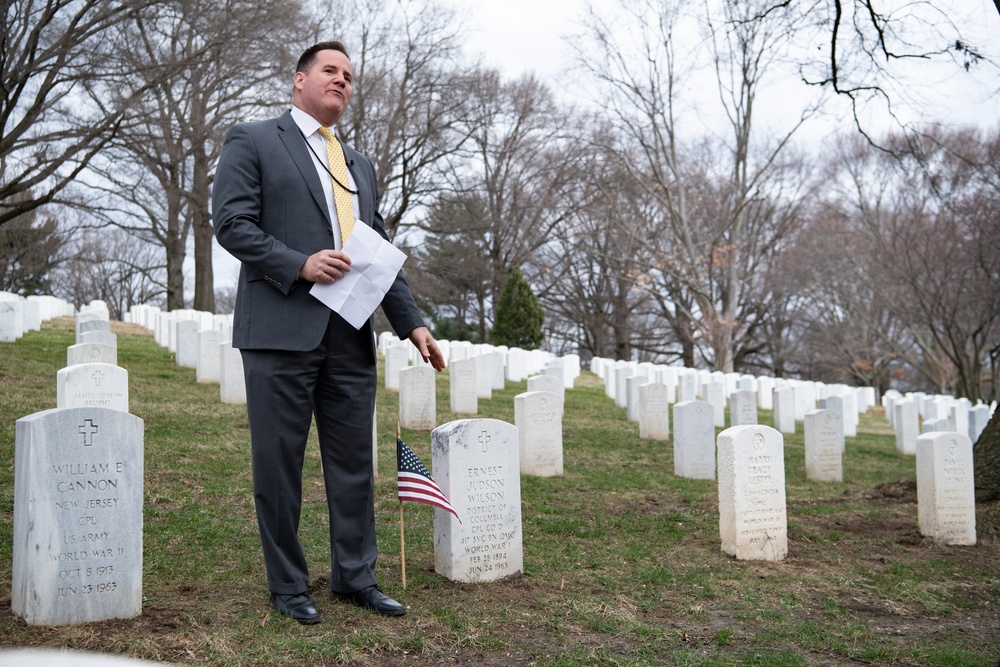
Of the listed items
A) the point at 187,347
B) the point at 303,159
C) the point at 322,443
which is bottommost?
the point at 322,443

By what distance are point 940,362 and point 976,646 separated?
27746 millimetres

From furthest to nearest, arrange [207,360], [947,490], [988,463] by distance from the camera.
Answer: [207,360] → [988,463] → [947,490]

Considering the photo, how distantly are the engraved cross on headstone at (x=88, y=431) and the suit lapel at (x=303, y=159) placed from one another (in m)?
1.30

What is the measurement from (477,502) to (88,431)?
202 cm

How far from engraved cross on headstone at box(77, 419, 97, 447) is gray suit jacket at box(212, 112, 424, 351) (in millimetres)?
662

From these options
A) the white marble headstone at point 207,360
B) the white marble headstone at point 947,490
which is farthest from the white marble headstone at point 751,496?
the white marble headstone at point 207,360

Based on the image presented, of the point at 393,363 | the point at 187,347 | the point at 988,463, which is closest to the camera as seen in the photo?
the point at 988,463

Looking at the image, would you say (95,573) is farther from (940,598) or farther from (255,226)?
(940,598)

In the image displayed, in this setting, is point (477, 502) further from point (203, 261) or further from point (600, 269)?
point (600, 269)

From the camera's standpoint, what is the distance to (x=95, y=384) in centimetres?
802

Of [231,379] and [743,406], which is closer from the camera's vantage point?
[231,379]

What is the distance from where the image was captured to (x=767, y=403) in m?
20.2

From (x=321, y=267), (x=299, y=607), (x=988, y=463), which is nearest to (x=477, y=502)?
(x=299, y=607)

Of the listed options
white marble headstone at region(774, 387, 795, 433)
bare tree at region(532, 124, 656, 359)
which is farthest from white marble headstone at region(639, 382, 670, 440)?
bare tree at region(532, 124, 656, 359)
